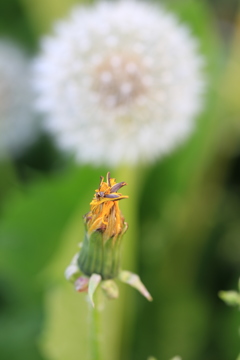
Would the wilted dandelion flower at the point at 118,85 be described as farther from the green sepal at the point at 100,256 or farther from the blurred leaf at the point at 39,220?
the green sepal at the point at 100,256

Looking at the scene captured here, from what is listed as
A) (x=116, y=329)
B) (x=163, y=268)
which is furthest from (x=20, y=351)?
(x=163, y=268)

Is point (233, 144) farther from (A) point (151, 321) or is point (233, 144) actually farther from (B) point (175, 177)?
(A) point (151, 321)

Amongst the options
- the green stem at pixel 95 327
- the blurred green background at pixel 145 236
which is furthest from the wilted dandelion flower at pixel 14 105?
the green stem at pixel 95 327

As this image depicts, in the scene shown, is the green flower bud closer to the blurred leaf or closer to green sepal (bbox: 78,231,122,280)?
green sepal (bbox: 78,231,122,280)

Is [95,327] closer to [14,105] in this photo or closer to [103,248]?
[103,248]

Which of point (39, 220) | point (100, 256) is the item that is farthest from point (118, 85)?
point (100, 256)


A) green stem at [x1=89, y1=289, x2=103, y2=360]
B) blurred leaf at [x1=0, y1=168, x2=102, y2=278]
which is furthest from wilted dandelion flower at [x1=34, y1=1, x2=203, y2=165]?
green stem at [x1=89, y1=289, x2=103, y2=360]
